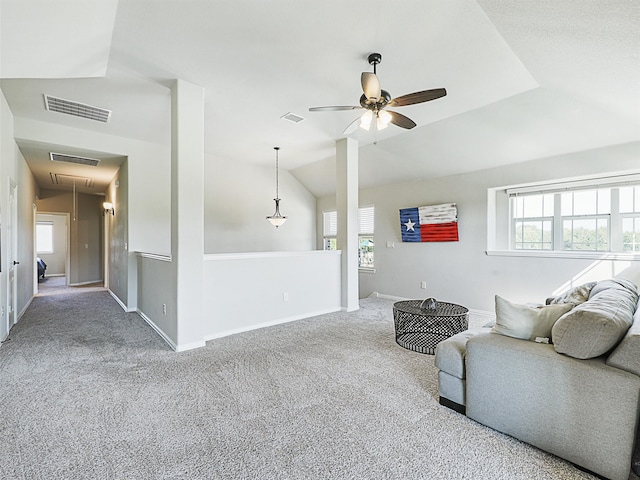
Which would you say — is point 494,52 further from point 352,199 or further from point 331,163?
point 331,163

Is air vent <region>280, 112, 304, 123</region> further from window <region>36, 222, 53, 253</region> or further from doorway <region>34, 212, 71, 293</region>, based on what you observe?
window <region>36, 222, 53, 253</region>

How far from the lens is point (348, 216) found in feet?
17.0

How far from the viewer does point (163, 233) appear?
18.2 feet

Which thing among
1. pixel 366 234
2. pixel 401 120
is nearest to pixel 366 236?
pixel 366 234

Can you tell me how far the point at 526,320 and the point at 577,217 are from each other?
363cm

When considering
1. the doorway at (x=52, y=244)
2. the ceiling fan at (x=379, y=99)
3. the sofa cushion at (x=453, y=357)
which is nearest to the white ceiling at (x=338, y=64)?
the ceiling fan at (x=379, y=99)

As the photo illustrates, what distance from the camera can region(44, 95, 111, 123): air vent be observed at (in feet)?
12.2

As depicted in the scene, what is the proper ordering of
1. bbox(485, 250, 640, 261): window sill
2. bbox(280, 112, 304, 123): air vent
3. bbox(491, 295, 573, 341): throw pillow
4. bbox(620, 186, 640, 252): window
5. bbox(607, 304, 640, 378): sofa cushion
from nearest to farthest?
bbox(607, 304, 640, 378): sofa cushion
bbox(491, 295, 573, 341): throw pillow
bbox(485, 250, 640, 261): window sill
bbox(620, 186, 640, 252): window
bbox(280, 112, 304, 123): air vent

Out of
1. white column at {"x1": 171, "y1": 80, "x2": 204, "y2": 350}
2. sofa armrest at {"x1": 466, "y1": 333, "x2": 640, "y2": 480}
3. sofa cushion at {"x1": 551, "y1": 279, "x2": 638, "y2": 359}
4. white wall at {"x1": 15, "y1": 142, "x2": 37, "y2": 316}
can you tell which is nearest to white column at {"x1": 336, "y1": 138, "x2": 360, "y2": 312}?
white column at {"x1": 171, "y1": 80, "x2": 204, "y2": 350}

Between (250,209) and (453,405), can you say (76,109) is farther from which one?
(453,405)

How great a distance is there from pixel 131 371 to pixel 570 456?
10.7ft

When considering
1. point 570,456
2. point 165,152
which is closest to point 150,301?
point 165,152

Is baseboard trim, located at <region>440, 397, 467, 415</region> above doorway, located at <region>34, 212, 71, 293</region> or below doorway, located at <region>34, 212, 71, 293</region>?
below

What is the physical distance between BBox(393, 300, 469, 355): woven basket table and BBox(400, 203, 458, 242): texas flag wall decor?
227 cm
